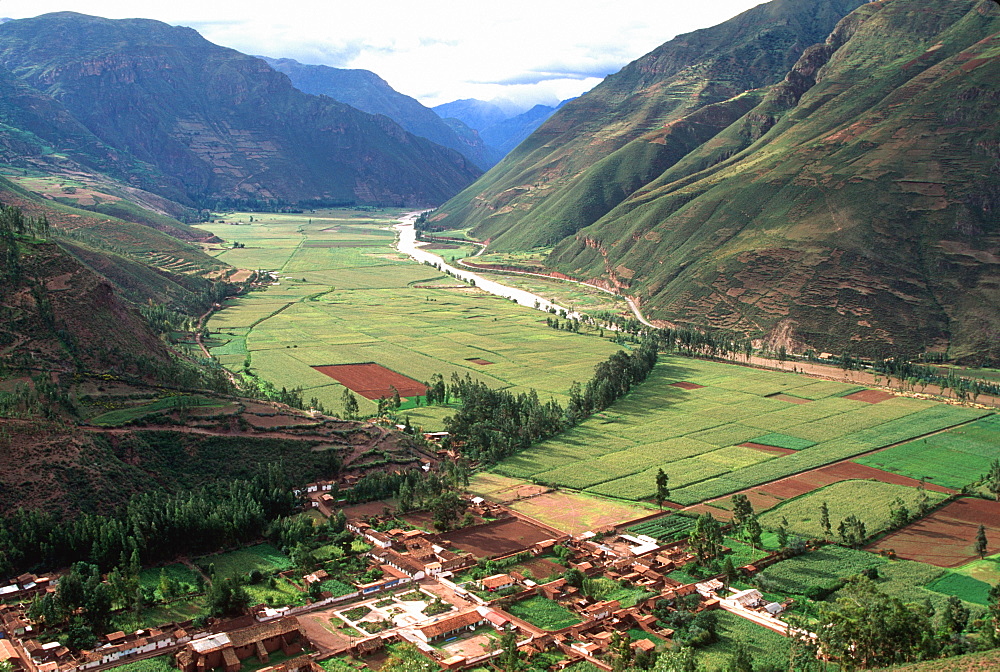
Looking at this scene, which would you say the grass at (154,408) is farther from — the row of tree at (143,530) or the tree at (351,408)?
the tree at (351,408)

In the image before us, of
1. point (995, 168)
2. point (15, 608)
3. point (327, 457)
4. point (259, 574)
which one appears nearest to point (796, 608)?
point (259, 574)

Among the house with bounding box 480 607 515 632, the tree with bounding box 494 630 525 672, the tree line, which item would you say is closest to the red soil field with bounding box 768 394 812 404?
the tree line

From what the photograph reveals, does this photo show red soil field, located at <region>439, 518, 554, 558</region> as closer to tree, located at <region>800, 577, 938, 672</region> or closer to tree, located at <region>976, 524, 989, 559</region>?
tree, located at <region>800, 577, 938, 672</region>

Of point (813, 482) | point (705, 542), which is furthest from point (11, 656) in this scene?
point (813, 482)

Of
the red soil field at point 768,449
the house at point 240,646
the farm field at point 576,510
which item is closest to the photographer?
the house at point 240,646

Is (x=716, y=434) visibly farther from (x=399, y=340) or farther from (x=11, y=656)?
(x=11, y=656)

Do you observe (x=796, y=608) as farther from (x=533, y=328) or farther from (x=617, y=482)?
(x=533, y=328)

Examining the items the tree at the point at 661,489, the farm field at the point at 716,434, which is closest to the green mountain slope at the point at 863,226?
the farm field at the point at 716,434
